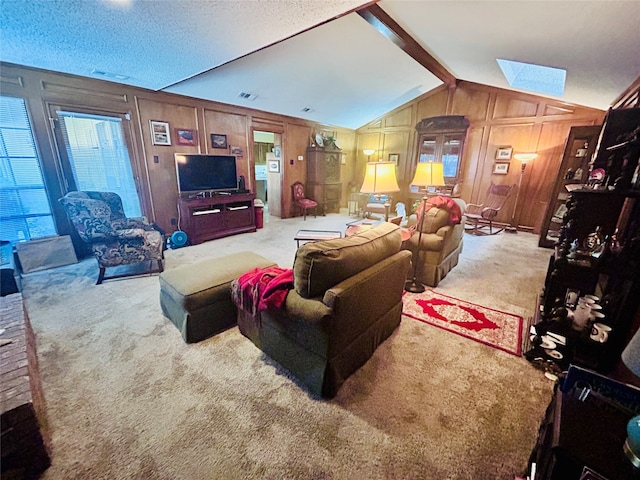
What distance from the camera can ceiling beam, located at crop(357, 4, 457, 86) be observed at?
2.97m

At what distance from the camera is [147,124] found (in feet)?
13.1

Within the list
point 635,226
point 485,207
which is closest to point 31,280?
point 635,226

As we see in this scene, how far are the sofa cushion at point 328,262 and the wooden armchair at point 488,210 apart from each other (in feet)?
14.7

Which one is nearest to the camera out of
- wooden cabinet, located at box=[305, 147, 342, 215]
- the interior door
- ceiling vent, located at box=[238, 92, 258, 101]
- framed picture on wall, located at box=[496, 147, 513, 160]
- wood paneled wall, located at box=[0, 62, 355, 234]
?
wood paneled wall, located at box=[0, 62, 355, 234]

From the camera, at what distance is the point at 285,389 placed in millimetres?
1589

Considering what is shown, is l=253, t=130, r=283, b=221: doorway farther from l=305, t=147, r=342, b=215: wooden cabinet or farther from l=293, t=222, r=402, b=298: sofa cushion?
l=293, t=222, r=402, b=298: sofa cushion

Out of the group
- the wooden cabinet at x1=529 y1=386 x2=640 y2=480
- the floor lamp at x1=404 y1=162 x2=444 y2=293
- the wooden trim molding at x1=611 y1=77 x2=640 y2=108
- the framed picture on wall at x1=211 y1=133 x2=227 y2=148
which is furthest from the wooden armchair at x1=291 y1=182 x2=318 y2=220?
the wooden cabinet at x1=529 y1=386 x2=640 y2=480

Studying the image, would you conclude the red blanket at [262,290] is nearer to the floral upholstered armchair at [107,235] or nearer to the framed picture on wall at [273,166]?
the floral upholstered armchair at [107,235]

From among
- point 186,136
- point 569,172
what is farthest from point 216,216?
point 569,172

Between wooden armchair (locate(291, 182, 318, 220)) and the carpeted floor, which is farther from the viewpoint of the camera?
wooden armchair (locate(291, 182, 318, 220))

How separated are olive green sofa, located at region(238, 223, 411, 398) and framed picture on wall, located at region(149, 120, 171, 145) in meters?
3.68

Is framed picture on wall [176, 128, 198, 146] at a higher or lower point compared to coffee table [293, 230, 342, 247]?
higher

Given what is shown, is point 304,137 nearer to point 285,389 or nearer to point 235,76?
point 235,76

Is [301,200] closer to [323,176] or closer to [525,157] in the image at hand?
[323,176]
